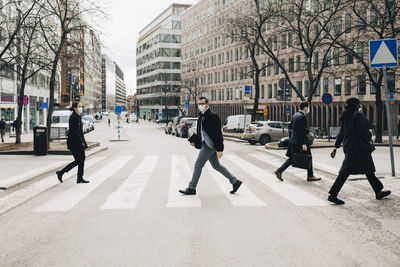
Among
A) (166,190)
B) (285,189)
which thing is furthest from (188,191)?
(285,189)

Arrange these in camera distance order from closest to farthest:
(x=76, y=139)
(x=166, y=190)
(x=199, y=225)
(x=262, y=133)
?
(x=199, y=225) < (x=166, y=190) < (x=76, y=139) < (x=262, y=133)

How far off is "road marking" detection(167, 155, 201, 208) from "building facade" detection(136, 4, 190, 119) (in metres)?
85.9

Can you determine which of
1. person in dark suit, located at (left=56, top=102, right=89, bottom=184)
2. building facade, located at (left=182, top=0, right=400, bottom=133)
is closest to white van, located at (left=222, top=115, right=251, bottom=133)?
building facade, located at (left=182, top=0, right=400, bottom=133)

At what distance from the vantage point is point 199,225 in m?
5.88

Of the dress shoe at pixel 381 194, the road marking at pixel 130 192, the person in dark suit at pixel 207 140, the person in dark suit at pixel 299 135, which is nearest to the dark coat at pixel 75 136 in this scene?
the road marking at pixel 130 192

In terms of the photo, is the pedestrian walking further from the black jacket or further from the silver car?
the silver car

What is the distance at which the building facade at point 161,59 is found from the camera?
107 m

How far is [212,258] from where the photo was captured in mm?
4449

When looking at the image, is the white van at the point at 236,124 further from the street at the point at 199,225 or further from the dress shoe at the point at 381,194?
the dress shoe at the point at 381,194

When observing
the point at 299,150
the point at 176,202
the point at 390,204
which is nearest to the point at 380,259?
the point at 390,204

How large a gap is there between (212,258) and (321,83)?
149ft

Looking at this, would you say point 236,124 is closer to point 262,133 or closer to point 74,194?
point 262,133

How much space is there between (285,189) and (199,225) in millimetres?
3623

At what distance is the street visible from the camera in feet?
14.9
